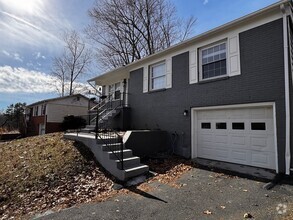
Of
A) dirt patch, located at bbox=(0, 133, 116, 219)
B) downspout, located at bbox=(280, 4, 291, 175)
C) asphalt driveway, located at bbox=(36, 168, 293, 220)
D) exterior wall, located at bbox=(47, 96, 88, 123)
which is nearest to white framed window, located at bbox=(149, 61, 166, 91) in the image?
dirt patch, located at bbox=(0, 133, 116, 219)

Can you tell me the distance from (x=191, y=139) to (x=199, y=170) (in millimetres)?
1872

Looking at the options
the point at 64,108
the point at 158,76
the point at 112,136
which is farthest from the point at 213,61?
the point at 64,108

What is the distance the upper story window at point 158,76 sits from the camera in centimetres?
1066

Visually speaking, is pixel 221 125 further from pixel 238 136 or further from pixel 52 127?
pixel 52 127

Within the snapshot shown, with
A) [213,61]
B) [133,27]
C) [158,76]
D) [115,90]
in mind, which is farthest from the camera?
[133,27]

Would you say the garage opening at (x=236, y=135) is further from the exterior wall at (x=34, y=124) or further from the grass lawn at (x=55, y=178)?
the exterior wall at (x=34, y=124)

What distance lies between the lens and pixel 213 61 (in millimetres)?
8438

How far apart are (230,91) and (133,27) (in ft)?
55.5

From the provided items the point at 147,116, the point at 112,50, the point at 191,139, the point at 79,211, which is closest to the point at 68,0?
the point at 147,116

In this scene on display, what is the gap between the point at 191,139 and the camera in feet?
28.9

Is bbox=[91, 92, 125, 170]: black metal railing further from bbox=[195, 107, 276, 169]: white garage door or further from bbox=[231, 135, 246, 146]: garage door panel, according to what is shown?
bbox=[231, 135, 246, 146]: garage door panel

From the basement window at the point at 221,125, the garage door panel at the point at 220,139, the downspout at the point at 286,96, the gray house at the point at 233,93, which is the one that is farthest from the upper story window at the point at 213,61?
the garage door panel at the point at 220,139

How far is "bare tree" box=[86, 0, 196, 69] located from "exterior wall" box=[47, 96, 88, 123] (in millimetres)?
8051

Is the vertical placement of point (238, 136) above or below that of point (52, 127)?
above
